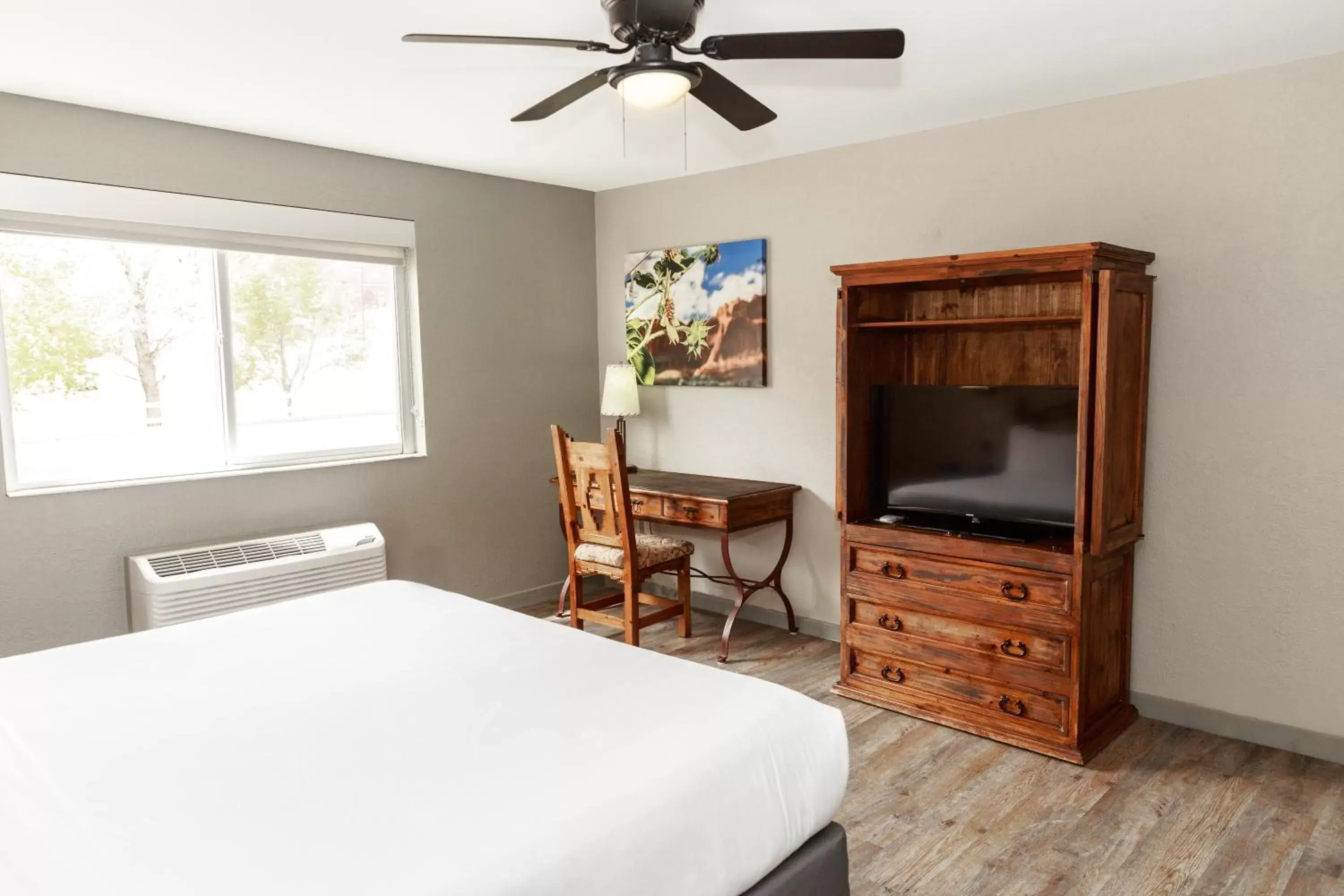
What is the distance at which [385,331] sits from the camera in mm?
4340

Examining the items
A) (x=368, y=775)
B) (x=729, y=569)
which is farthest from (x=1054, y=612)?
(x=368, y=775)

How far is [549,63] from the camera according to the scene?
110 inches

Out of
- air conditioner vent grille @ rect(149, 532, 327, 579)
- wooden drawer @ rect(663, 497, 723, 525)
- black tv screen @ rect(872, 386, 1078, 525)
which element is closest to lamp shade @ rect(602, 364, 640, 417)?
wooden drawer @ rect(663, 497, 723, 525)

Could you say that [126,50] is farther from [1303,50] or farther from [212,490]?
[1303,50]

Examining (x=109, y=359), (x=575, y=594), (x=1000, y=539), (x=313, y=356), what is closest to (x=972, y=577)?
(x=1000, y=539)

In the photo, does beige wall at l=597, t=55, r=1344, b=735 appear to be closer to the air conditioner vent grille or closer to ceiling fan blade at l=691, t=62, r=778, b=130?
ceiling fan blade at l=691, t=62, r=778, b=130

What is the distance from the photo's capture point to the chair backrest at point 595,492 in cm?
371

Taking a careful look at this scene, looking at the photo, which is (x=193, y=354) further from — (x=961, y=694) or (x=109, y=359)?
(x=961, y=694)

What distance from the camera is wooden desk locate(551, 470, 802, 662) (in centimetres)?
400

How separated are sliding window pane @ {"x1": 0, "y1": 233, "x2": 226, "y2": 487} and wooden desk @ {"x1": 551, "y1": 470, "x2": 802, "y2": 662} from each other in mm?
1688

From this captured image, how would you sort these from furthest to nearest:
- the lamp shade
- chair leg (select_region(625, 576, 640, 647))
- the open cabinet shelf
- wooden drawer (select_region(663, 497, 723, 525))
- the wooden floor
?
the lamp shade
wooden drawer (select_region(663, 497, 723, 525))
chair leg (select_region(625, 576, 640, 647))
the open cabinet shelf
the wooden floor

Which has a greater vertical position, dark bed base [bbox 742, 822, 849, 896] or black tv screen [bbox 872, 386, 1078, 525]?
black tv screen [bbox 872, 386, 1078, 525]

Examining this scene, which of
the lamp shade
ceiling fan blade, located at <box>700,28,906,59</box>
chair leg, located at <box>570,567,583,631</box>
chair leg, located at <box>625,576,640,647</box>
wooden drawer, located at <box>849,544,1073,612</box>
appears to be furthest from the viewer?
the lamp shade

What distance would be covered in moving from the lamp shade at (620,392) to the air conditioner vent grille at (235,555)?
1.61 metres
